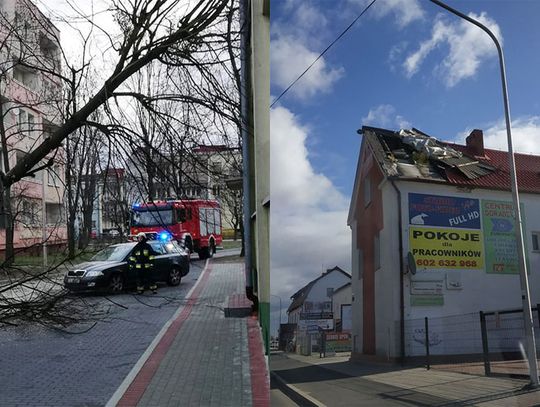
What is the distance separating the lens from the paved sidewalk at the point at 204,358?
5379 mm

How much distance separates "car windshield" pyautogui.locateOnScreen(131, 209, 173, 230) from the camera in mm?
4875

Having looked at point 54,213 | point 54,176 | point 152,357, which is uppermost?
point 54,176

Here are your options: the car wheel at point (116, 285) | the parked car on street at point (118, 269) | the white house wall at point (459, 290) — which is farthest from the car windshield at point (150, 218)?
the white house wall at point (459, 290)

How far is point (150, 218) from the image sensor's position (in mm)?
4895

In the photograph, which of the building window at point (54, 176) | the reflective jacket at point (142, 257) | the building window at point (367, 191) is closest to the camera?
the building window at point (367, 191)

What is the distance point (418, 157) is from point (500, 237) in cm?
19

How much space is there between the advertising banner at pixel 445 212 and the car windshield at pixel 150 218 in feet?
13.5

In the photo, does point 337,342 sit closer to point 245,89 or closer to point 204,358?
point 245,89

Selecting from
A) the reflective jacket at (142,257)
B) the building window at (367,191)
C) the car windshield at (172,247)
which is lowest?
the building window at (367,191)

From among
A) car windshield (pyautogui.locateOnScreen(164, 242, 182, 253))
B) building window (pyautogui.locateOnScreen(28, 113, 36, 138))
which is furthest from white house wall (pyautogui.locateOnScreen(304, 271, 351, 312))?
car windshield (pyautogui.locateOnScreen(164, 242, 182, 253))

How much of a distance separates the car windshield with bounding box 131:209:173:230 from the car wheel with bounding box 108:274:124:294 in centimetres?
65

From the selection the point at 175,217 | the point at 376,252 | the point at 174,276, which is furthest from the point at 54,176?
the point at 376,252

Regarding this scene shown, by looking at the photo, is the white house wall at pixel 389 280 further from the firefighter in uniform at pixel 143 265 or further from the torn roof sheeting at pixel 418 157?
the firefighter in uniform at pixel 143 265

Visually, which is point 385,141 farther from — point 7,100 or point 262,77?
point 7,100
